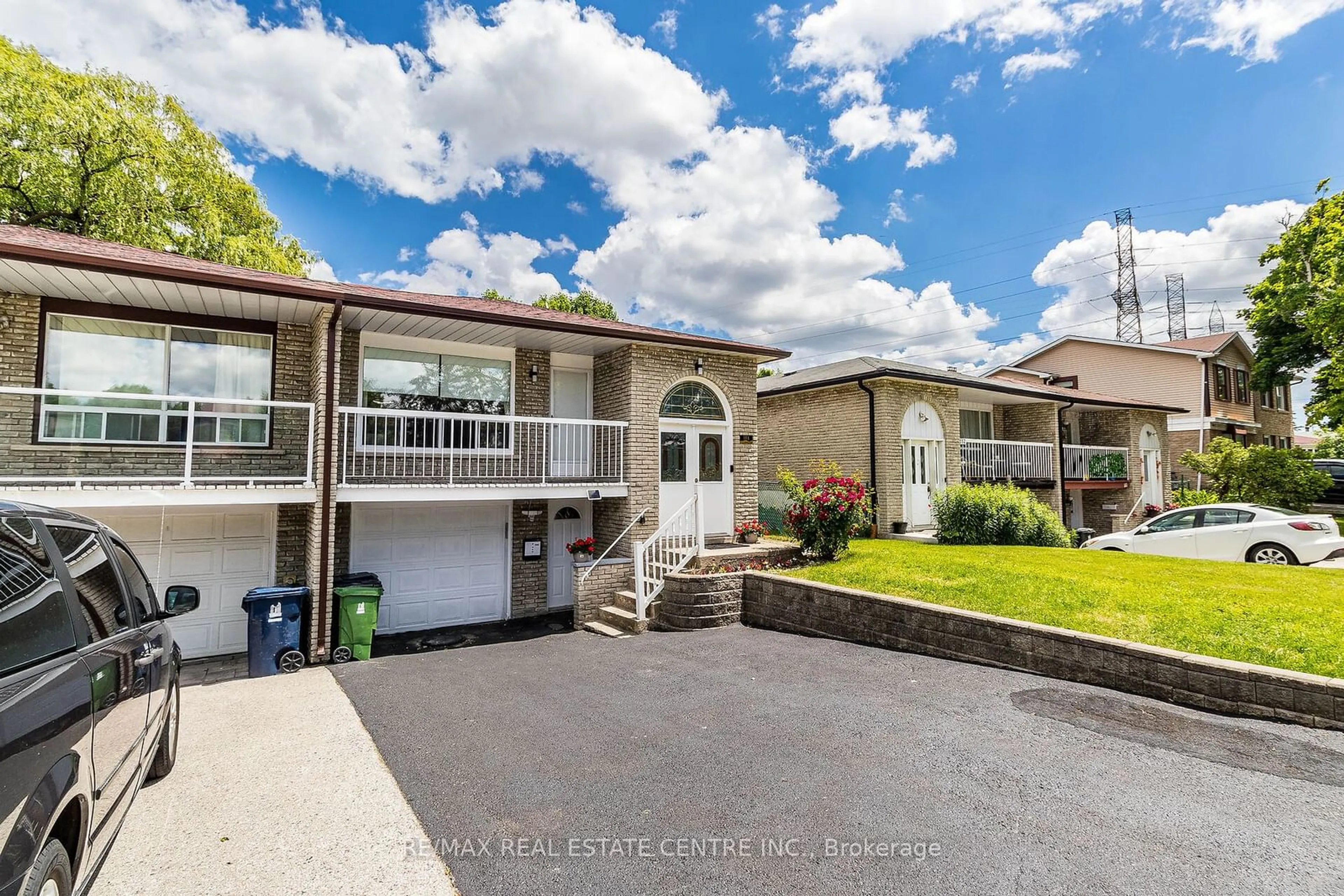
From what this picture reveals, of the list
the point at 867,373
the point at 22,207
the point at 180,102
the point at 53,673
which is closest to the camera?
the point at 53,673

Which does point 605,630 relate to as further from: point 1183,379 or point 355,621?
point 1183,379

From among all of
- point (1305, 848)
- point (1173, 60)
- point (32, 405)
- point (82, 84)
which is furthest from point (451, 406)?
point (82, 84)

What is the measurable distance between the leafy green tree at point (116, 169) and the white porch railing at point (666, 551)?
16905mm

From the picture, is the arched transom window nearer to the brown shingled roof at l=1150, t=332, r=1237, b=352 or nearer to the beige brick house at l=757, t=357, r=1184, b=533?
the beige brick house at l=757, t=357, r=1184, b=533

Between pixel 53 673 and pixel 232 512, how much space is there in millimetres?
7837

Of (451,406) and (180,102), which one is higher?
(180,102)

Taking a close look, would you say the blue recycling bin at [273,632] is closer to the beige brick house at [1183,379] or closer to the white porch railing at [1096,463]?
the white porch railing at [1096,463]

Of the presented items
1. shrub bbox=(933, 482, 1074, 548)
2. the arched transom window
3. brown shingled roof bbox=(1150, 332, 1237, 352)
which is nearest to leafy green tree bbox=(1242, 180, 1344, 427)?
brown shingled roof bbox=(1150, 332, 1237, 352)

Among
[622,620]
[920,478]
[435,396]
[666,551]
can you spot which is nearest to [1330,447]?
[920,478]

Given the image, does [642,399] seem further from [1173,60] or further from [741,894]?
[1173,60]

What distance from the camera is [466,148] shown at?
12898 mm

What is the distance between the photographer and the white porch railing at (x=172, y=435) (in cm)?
733

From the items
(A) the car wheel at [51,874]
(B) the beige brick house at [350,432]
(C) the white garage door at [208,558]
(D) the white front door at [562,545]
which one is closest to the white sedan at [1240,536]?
(B) the beige brick house at [350,432]

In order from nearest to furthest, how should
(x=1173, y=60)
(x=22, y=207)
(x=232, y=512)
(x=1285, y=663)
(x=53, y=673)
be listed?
(x=53, y=673)
(x=1285, y=663)
(x=232, y=512)
(x=1173, y=60)
(x=22, y=207)
